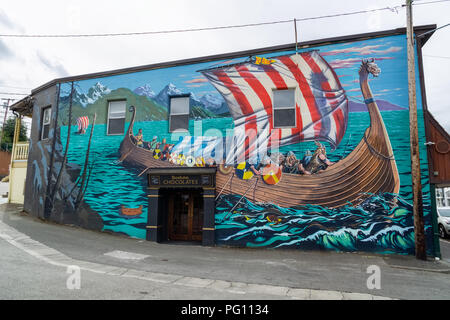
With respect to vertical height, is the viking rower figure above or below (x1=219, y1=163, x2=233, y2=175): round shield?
above

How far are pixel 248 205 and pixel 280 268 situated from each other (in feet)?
10.5

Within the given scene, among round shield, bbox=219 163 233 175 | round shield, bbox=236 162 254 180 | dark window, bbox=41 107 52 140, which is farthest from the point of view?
dark window, bbox=41 107 52 140

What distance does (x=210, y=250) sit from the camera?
10641 mm

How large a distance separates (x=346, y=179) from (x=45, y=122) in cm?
1566

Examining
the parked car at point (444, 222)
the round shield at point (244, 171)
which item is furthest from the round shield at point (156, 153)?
the parked car at point (444, 222)

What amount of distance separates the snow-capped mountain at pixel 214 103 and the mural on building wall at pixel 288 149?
44mm

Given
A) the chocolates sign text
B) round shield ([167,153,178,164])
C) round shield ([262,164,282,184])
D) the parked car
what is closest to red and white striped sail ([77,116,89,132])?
round shield ([167,153,178,164])

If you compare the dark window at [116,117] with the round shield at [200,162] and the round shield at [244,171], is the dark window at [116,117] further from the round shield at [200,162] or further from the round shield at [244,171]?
the round shield at [244,171]

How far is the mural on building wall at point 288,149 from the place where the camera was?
10008 millimetres

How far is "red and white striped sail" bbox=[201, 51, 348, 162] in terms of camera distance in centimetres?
1072

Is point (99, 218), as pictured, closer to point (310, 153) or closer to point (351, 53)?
point (310, 153)

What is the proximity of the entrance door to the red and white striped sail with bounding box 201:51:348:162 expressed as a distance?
3005 millimetres

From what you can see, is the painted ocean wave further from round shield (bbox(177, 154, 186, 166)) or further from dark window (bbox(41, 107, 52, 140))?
dark window (bbox(41, 107, 52, 140))

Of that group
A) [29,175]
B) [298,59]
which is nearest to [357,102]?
[298,59]
